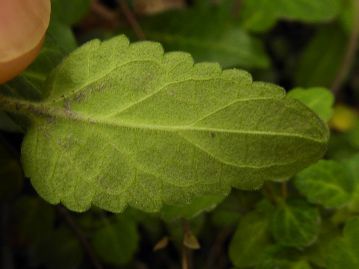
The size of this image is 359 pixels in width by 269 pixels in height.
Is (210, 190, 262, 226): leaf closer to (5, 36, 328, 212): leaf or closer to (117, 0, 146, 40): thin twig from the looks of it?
(5, 36, 328, 212): leaf

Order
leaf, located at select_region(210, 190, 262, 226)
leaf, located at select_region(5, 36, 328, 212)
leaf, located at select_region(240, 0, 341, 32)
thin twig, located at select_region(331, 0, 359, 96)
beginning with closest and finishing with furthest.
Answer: leaf, located at select_region(5, 36, 328, 212), leaf, located at select_region(210, 190, 262, 226), leaf, located at select_region(240, 0, 341, 32), thin twig, located at select_region(331, 0, 359, 96)

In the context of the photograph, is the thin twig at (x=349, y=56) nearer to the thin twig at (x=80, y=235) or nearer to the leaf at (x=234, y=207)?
the leaf at (x=234, y=207)

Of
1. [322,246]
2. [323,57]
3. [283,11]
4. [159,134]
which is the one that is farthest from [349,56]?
[159,134]

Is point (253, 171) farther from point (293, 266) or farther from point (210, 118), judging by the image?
point (293, 266)

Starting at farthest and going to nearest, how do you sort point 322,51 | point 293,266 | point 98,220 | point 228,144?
1. point 322,51
2. point 98,220
3. point 293,266
4. point 228,144

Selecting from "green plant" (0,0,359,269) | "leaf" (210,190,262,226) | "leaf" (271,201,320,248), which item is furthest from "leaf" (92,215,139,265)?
"leaf" (271,201,320,248)

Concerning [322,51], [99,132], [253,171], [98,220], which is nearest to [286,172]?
[253,171]

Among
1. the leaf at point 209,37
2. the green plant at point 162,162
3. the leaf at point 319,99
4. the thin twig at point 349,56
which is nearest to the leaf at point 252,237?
the green plant at point 162,162
